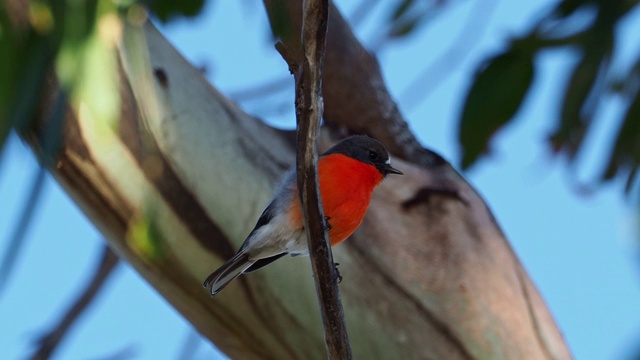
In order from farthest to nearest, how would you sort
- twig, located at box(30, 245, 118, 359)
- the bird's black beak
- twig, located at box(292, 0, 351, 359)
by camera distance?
twig, located at box(30, 245, 118, 359), the bird's black beak, twig, located at box(292, 0, 351, 359)

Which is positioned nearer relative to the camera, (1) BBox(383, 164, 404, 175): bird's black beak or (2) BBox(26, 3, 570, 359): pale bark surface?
(2) BBox(26, 3, 570, 359): pale bark surface

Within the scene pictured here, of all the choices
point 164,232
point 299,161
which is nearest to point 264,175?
point 164,232

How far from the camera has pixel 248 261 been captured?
87.6 inches

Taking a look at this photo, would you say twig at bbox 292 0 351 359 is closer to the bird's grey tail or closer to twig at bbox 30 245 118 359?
the bird's grey tail

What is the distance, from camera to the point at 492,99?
9.37 ft

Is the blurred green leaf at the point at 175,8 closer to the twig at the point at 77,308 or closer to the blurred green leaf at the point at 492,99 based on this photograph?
the blurred green leaf at the point at 492,99

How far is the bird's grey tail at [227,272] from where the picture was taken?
2.18 m

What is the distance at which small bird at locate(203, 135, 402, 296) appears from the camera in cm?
222

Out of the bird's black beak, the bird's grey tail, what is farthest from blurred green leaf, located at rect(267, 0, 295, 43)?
the bird's black beak

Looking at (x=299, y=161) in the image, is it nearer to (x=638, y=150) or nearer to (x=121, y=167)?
(x=121, y=167)

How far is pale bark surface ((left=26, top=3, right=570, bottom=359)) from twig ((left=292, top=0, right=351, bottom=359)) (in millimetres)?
665

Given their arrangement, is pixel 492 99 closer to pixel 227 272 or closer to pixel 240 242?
pixel 240 242

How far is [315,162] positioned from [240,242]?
34.0 inches

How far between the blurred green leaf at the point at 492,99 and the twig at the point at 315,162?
52.0 inches
